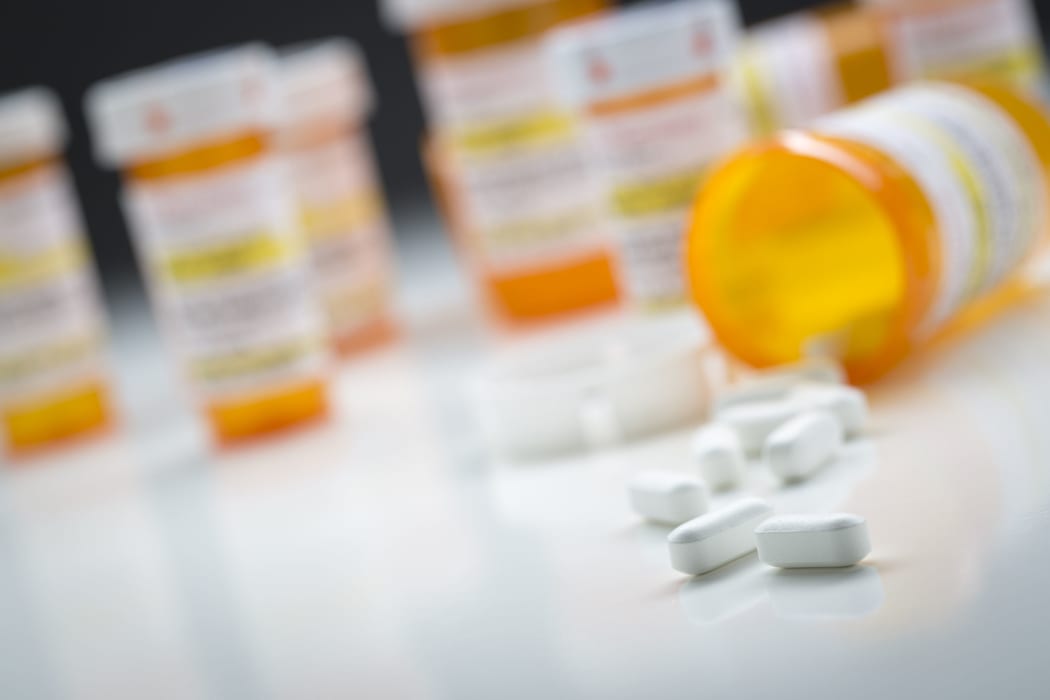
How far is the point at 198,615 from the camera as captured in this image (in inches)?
41.4

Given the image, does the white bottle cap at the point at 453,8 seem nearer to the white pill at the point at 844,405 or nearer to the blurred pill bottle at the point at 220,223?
the blurred pill bottle at the point at 220,223

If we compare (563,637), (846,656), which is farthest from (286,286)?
(846,656)

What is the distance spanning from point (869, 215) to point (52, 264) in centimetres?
91

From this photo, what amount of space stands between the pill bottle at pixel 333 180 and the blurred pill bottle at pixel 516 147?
11 cm

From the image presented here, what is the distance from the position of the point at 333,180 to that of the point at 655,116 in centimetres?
53

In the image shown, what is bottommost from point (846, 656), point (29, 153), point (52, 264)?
point (846, 656)

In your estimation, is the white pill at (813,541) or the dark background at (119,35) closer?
the white pill at (813,541)

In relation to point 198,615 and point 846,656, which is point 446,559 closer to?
point 198,615

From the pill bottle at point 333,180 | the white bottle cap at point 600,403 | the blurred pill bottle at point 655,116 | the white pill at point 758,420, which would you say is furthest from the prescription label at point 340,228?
the white pill at point 758,420

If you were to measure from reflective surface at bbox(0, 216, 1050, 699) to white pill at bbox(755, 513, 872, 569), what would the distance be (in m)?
0.01

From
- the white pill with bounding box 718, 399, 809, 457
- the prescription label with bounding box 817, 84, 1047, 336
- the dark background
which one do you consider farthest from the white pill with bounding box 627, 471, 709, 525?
the dark background

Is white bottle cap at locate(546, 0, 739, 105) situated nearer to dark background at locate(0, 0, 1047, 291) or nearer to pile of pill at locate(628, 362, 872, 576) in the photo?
pile of pill at locate(628, 362, 872, 576)

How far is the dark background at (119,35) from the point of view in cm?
321

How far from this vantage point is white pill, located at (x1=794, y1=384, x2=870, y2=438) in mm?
1065
